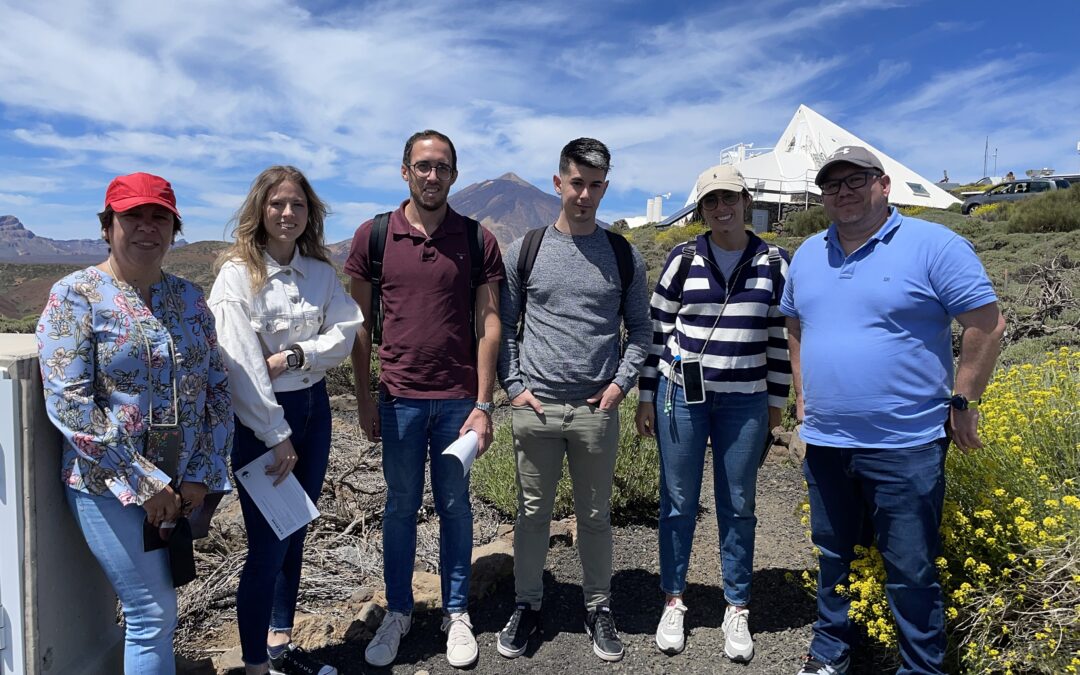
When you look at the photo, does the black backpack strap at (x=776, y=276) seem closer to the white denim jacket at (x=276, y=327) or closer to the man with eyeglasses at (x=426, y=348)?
the man with eyeglasses at (x=426, y=348)

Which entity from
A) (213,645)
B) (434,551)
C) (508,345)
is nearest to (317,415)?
(508,345)

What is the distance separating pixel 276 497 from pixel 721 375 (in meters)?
1.82

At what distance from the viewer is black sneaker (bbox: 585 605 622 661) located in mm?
3025

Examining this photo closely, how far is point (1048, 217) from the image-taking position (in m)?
18.0

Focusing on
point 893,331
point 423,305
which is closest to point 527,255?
point 423,305

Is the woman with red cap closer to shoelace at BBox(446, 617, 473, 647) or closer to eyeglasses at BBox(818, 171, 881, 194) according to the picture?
shoelace at BBox(446, 617, 473, 647)

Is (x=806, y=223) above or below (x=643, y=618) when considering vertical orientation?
above

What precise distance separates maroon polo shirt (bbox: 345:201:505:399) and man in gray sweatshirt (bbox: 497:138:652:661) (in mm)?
211

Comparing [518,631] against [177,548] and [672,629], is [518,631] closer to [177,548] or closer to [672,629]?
[672,629]

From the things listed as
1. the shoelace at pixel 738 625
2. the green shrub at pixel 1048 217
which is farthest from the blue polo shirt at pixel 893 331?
the green shrub at pixel 1048 217

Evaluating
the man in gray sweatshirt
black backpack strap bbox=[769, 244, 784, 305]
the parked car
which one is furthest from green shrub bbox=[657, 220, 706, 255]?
the man in gray sweatshirt

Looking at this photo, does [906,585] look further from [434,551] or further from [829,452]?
[434,551]

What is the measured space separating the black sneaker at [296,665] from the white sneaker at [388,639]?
20cm

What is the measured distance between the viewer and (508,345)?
3033 mm
